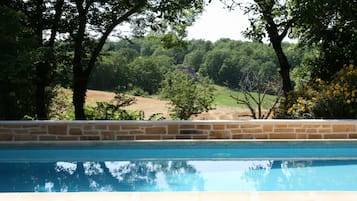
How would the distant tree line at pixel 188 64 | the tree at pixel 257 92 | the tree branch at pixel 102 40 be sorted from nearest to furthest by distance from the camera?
the tree branch at pixel 102 40 → the tree at pixel 257 92 → the distant tree line at pixel 188 64

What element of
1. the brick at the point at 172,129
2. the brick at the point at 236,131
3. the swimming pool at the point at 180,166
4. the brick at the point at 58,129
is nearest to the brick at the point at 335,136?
the swimming pool at the point at 180,166

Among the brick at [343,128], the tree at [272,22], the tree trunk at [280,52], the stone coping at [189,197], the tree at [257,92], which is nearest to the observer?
the stone coping at [189,197]

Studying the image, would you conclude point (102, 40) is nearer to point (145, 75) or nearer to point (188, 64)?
point (145, 75)

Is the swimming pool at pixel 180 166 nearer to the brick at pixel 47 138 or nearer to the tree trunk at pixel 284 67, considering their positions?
the brick at pixel 47 138

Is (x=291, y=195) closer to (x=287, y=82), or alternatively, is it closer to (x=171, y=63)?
(x=287, y=82)

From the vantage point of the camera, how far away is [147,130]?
8008mm

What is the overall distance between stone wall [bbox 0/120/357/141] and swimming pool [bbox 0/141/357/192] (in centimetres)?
18

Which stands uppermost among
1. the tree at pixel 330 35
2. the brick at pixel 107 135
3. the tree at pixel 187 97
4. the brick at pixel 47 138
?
the tree at pixel 330 35

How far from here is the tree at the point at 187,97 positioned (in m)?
12.6

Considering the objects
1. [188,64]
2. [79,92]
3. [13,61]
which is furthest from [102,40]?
[188,64]

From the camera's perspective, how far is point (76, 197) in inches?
167

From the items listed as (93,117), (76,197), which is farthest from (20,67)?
(76,197)

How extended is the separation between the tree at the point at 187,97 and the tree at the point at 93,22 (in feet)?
6.93

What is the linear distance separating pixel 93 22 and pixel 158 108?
3939mm
